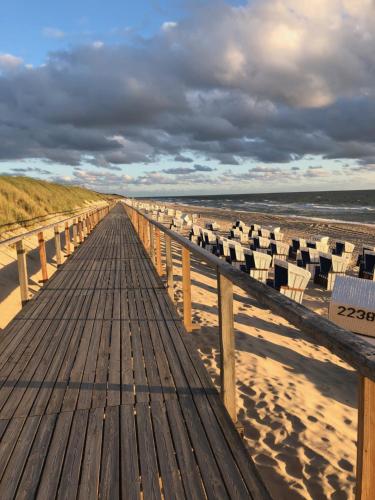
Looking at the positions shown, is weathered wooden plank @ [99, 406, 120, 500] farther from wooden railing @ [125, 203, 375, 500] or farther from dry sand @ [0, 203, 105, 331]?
dry sand @ [0, 203, 105, 331]

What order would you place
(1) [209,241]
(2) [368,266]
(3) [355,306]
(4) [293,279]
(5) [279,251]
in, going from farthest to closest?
(1) [209,241], (5) [279,251], (2) [368,266], (4) [293,279], (3) [355,306]

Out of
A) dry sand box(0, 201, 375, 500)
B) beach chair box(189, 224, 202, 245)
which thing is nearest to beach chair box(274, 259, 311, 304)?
dry sand box(0, 201, 375, 500)

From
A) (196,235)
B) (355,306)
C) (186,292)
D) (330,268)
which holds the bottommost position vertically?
(330,268)

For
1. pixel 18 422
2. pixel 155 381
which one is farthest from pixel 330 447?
pixel 18 422

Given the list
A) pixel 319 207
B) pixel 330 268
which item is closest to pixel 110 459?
pixel 330 268

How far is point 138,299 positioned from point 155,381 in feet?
8.45

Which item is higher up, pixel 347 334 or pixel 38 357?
pixel 347 334

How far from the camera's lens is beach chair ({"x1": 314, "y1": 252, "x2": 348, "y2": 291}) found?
1041cm

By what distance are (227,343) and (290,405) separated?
161 cm

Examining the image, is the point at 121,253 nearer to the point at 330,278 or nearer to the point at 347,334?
the point at 330,278

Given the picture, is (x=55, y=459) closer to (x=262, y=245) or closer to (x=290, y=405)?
(x=290, y=405)

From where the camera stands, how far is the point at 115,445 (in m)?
2.27

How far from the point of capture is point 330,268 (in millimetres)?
10469

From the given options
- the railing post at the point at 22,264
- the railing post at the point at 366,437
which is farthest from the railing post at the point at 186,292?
the railing post at the point at 366,437
